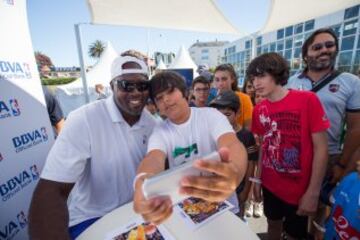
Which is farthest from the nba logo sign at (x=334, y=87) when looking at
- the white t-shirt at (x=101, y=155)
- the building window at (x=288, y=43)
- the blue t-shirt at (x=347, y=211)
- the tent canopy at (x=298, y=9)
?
the building window at (x=288, y=43)

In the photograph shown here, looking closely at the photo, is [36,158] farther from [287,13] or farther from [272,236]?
[287,13]

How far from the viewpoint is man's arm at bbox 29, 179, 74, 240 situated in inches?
42.4

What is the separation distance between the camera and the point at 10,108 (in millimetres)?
1610

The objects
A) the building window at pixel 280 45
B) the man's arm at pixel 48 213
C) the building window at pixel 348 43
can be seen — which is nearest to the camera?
the man's arm at pixel 48 213

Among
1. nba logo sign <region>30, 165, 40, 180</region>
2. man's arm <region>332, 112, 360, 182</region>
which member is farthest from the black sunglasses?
nba logo sign <region>30, 165, 40, 180</region>

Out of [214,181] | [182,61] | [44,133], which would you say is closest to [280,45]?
[182,61]

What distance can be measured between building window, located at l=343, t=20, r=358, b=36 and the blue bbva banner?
1896cm

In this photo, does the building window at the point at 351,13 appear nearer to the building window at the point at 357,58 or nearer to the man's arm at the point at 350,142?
the building window at the point at 357,58

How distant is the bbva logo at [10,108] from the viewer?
1528mm

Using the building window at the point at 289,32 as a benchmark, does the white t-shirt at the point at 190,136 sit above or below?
below

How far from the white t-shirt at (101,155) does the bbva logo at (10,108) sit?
57cm

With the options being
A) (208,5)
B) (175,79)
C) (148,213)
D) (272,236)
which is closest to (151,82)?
(175,79)

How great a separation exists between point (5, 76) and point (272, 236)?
9.36 feet

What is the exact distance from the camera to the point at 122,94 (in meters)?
1.50
